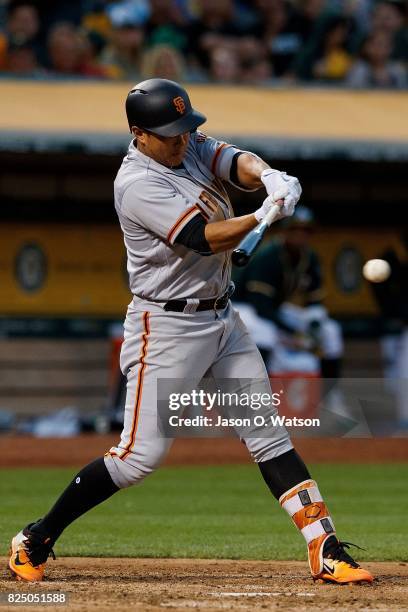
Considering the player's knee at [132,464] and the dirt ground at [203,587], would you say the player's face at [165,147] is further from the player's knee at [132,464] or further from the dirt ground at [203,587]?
the dirt ground at [203,587]

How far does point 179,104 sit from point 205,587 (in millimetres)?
1699

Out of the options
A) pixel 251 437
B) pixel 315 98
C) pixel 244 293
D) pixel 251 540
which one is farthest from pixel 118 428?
pixel 251 437

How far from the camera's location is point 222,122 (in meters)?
11.0

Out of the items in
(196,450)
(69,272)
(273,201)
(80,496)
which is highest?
(273,201)

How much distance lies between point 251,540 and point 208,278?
1.87m

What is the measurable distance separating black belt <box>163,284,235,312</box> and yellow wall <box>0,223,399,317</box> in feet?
23.7

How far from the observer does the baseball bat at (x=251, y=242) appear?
14.4ft

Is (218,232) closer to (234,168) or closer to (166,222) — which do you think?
(166,222)

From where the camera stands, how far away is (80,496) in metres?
4.70

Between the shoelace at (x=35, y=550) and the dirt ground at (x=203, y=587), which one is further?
the shoelace at (x=35, y=550)

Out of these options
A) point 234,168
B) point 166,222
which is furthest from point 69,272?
point 166,222

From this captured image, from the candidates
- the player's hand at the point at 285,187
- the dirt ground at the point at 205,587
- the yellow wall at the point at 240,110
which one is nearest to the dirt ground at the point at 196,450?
the yellow wall at the point at 240,110

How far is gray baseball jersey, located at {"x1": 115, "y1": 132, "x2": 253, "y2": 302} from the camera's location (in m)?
4.53

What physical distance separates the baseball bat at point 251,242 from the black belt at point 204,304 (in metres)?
0.26
